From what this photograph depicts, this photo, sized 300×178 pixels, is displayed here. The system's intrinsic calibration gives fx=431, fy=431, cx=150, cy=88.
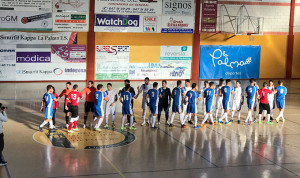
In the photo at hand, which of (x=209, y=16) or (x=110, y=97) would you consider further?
(x=209, y=16)

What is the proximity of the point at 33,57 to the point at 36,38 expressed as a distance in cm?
131

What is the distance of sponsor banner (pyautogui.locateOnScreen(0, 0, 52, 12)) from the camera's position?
2850cm

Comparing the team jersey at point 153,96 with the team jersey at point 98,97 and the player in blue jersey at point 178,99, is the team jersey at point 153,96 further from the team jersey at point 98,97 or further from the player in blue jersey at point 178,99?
the team jersey at point 98,97

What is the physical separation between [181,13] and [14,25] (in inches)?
473

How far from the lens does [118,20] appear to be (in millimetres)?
31016

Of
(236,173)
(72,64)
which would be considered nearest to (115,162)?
(236,173)

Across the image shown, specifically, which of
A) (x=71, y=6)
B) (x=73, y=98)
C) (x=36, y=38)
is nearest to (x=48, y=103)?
(x=73, y=98)

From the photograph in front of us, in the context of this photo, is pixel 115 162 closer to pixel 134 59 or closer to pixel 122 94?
pixel 122 94

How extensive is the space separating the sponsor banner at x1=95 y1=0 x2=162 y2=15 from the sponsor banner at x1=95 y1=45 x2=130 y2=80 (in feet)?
8.42

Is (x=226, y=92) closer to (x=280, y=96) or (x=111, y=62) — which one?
(x=280, y=96)

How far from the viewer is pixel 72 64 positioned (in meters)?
30.6

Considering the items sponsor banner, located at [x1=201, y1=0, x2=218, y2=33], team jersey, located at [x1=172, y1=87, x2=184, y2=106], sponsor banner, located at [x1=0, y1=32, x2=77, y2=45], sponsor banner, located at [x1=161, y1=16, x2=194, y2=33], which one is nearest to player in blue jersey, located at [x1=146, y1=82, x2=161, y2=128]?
team jersey, located at [x1=172, y1=87, x2=184, y2=106]

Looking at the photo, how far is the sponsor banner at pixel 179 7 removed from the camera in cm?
3177

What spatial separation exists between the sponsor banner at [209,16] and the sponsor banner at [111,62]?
627 cm
